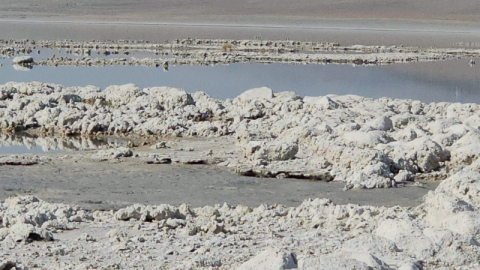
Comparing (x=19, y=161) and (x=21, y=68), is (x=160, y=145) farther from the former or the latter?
(x=21, y=68)

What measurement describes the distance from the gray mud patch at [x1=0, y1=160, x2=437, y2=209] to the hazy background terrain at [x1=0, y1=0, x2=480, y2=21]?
193 feet

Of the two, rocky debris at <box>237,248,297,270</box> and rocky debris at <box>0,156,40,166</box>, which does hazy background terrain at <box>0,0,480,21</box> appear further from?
rocky debris at <box>237,248,297,270</box>

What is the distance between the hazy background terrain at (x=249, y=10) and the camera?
68938 mm

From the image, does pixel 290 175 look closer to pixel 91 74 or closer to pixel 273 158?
pixel 273 158

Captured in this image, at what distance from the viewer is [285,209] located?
7523 mm

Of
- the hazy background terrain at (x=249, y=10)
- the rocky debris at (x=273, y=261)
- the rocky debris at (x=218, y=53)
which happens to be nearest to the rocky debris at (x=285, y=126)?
the rocky debris at (x=273, y=261)

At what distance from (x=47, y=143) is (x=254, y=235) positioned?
6.59 m

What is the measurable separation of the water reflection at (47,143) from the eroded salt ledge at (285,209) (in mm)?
351

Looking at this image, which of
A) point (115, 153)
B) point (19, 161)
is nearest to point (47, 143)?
point (19, 161)

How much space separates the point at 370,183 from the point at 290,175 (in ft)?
3.59

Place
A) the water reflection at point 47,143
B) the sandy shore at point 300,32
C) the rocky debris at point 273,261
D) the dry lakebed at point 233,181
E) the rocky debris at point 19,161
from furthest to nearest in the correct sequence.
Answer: the sandy shore at point 300,32, the water reflection at point 47,143, the rocky debris at point 19,161, the dry lakebed at point 233,181, the rocky debris at point 273,261

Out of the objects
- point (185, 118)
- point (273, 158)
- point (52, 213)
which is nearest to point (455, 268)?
point (52, 213)

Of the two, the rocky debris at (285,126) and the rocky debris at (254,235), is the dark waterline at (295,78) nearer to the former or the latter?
the rocky debris at (285,126)

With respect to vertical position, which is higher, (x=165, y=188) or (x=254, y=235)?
(x=254, y=235)
